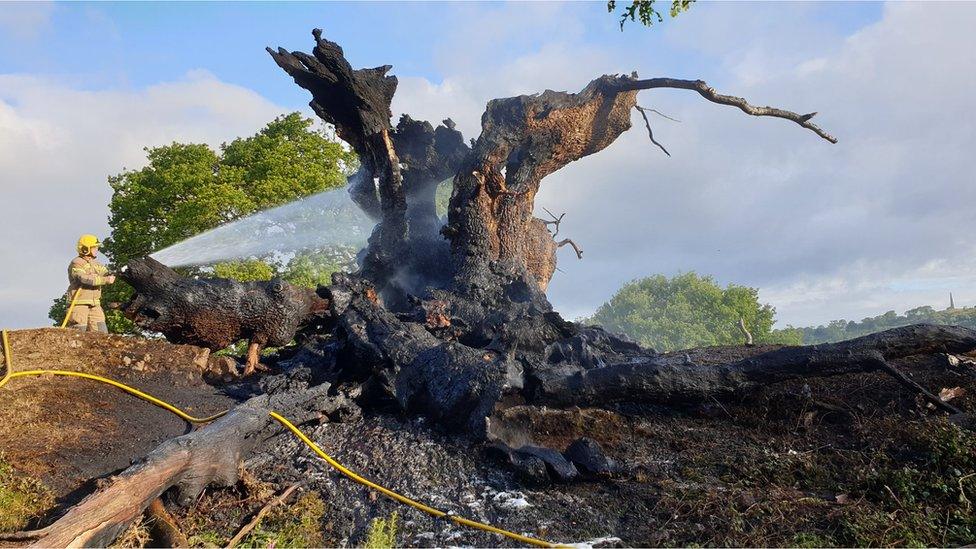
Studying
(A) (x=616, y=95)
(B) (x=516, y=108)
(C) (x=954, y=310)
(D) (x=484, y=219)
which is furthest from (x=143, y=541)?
(C) (x=954, y=310)

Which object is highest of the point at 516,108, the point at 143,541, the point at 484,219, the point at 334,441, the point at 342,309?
the point at 516,108

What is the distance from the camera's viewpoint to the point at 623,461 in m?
5.27

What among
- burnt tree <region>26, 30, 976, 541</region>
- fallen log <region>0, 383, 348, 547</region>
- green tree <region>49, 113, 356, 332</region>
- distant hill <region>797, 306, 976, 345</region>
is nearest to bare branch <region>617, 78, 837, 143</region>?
burnt tree <region>26, 30, 976, 541</region>

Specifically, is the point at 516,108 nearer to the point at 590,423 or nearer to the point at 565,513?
the point at 590,423

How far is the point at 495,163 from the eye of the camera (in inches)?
377

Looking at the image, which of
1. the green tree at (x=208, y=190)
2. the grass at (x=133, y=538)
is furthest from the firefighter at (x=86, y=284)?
the green tree at (x=208, y=190)

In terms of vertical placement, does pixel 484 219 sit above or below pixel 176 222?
below

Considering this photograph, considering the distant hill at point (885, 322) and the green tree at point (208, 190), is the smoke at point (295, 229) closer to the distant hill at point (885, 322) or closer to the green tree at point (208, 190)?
the green tree at point (208, 190)

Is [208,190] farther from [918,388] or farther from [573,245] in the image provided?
[918,388]

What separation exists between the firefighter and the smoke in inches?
235

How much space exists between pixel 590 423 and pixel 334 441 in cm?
234

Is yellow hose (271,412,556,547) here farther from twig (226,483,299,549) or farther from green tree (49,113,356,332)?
green tree (49,113,356,332)

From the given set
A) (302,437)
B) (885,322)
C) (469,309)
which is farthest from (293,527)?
(885,322)

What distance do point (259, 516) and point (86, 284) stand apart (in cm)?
407
